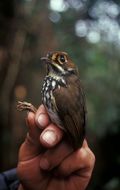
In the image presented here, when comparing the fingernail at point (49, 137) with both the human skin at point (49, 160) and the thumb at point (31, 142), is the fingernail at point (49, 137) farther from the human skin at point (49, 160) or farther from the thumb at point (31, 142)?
the thumb at point (31, 142)

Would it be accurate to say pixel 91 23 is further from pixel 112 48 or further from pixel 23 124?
pixel 23 124

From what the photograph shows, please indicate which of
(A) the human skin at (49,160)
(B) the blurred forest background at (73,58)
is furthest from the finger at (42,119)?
(B) the blurred forest background at (73,58)

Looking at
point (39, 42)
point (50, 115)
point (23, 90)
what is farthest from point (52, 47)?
point (50, 115)

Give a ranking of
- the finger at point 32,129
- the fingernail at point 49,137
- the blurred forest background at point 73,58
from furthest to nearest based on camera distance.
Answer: the blurred forest background at point 73,58 → the finger at point 32,129 → the fingernail at point 49,137

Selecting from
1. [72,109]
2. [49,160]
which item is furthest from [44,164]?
[72,109]

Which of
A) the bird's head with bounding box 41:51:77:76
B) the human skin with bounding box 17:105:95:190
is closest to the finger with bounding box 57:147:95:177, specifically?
the human skin with bounding box 17:105:95:190

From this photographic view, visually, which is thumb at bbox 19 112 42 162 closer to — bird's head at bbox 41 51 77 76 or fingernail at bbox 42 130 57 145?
fingernail at bbox 42 130 57 145

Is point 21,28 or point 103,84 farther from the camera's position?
point 103,84
